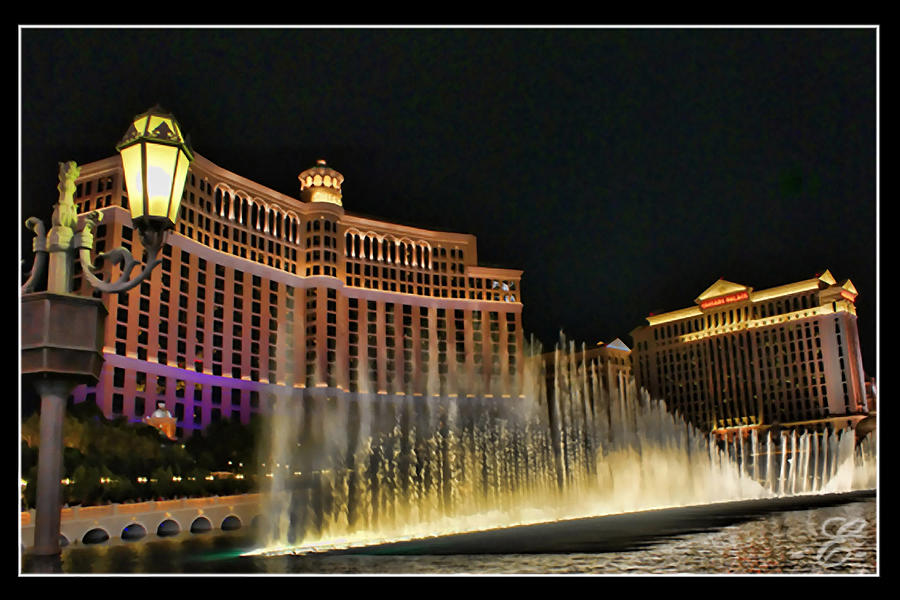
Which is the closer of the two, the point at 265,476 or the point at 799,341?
the point at 265,476

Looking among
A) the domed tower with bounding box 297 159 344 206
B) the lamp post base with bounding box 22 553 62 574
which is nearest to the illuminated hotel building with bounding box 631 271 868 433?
the domed tower with bounding box 297 159 344 206

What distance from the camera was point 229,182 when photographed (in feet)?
220

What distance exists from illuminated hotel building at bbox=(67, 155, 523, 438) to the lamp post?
1893 inches

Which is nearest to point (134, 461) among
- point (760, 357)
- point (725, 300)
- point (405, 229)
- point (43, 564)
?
point (43, 564)

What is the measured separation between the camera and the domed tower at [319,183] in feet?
250

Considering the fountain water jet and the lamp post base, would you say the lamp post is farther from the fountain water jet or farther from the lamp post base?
the fountain water jet

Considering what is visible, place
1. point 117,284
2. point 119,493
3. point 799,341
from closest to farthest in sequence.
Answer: point 117,284
point 119,493
point 799,341

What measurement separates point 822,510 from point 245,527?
20.9 m

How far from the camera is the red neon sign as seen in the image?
92.3m

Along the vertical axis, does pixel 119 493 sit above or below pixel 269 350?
below

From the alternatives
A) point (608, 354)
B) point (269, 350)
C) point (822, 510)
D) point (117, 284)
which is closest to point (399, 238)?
point (269, 350)

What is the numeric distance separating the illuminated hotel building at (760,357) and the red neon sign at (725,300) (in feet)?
0.40

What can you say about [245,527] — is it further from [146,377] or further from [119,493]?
[146,377]
